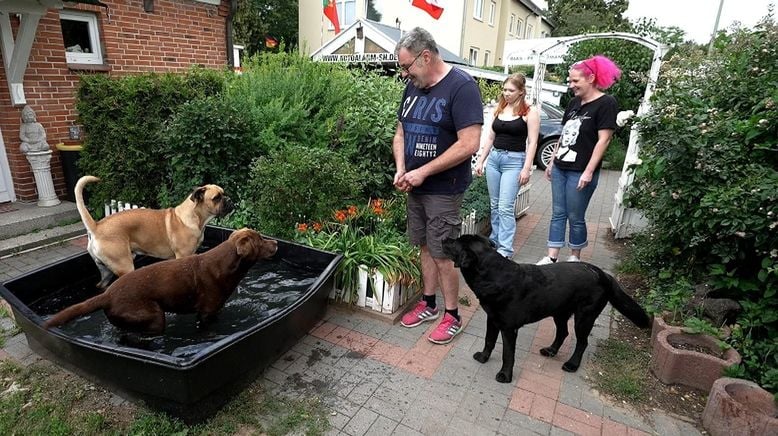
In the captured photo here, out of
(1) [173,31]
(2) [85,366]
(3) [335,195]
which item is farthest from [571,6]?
(2) [85,366]

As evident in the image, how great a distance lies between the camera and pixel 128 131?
514 cm

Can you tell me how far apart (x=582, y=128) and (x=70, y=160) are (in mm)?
6242

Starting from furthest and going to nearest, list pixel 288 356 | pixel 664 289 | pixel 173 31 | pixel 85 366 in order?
pixel 173 31 < pixel 664 289 < pixel 288 356 < pixel 85 366

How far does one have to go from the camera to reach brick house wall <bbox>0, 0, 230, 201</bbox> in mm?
5391

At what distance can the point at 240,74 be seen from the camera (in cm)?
628

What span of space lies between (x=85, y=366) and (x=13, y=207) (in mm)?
4358

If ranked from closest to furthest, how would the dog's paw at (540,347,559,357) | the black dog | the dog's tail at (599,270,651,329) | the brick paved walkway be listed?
the brick paved walkway < the black dog < the dog's tail at (599,270,651,329) < the dog's paw at (540,347,559,357)

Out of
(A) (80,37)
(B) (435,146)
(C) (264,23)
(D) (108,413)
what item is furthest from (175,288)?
(C) (264,23)

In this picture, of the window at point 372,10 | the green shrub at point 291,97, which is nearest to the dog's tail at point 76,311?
the green shrub at point 291,97

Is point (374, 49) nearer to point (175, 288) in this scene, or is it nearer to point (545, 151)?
point (545, 151)

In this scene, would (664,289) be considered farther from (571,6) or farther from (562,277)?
(571,6)

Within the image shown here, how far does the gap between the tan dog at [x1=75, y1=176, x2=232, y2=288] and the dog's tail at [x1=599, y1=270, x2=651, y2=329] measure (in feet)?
10.2

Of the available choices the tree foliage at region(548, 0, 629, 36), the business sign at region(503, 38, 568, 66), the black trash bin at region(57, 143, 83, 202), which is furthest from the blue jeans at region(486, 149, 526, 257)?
the tree foliage at region(548, 0, 629, 36)

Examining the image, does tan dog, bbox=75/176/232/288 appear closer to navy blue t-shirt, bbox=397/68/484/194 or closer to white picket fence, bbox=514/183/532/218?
navy blue t-shirt, bbox=397/68/484/194
